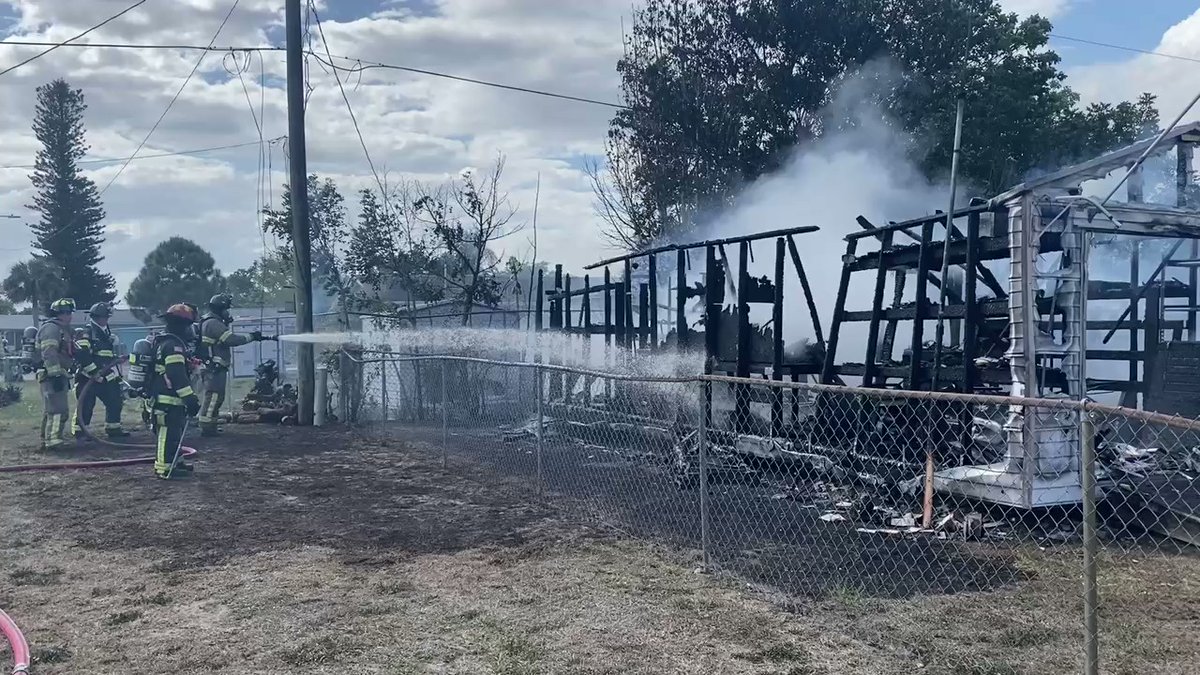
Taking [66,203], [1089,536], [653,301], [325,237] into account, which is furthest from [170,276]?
[1089,536]

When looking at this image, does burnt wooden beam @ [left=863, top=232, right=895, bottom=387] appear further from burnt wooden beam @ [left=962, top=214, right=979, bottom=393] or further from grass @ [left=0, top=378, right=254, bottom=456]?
grass @ [left=0, top=378, right=254, bottom=456]

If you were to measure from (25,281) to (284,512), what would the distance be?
47639mm

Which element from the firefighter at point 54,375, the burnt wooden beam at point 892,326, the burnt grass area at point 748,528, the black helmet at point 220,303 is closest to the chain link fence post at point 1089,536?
the burnt grass area at point 748,528

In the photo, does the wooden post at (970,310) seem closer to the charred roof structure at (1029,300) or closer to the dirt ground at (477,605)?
the charred roof structure at (1029,300)

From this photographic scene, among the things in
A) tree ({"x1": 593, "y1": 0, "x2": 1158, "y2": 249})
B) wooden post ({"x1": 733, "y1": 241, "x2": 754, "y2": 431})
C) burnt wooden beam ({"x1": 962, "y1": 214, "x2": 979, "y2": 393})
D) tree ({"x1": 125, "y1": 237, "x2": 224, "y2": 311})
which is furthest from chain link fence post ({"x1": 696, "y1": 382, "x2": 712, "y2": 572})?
tree ({"x1": 125, "y1": 237, "x2": 224, "y2": 311})

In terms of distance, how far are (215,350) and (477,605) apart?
10.9 metres

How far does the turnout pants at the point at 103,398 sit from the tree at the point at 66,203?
4076 cm

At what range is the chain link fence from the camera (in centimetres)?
545

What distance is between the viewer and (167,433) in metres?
10.2

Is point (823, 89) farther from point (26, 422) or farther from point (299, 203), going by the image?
point (26, 422)

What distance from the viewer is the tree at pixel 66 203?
50.0 m

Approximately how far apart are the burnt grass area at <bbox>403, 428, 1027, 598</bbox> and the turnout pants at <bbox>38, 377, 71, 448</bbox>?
6.16m

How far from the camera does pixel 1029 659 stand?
458 centimetres

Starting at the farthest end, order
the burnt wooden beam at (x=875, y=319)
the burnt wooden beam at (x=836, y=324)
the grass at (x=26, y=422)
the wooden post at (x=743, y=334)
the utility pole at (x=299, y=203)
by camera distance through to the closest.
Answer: the utility pole at (x=299, y=203), the grass at (x=26, y=422), the wooden post at (x=743, y=334), the burnt wooden beam at (x=836, y=324), the burnt wooden beam at (x=875, y=319)
